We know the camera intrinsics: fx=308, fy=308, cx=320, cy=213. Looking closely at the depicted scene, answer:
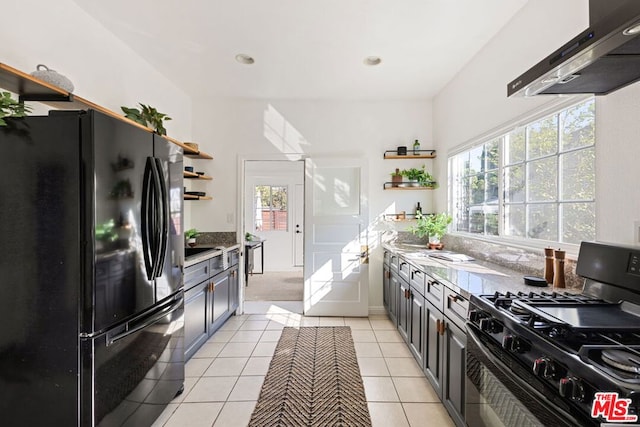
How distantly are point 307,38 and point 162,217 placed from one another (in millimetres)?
1871

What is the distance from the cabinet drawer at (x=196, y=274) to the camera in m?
2.62

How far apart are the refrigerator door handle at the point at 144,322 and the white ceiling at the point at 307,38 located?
6.90ft

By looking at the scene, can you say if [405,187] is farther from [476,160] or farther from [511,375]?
[511,375]

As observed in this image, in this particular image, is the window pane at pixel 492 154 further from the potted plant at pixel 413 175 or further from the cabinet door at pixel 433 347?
the cabinet door at pixel 433 347

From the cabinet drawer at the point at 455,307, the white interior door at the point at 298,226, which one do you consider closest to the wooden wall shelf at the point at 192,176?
the cabinet drawer at the point at 455,307

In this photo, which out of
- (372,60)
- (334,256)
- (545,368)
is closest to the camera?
(545,368)

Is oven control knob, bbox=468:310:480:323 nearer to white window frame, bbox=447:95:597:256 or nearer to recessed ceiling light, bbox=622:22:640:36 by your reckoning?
white window frame, bbox=447:95:597:256

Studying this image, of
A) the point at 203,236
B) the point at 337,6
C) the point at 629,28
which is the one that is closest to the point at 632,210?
the point at 629,28

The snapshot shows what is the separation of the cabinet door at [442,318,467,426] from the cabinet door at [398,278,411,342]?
2.87 feet

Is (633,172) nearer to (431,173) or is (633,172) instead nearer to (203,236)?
(431,173)

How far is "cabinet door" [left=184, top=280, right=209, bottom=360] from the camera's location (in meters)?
2.69

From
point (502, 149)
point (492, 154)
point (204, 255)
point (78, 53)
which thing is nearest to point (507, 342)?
point (502, 149)

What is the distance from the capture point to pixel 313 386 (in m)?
2.40

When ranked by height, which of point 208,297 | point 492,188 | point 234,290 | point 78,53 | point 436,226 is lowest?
point 234,290
